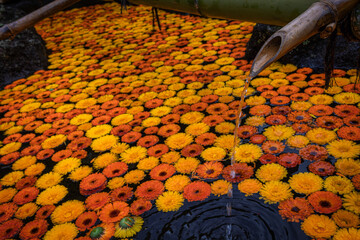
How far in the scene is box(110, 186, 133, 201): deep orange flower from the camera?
1.70 meters

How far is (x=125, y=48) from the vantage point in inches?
153

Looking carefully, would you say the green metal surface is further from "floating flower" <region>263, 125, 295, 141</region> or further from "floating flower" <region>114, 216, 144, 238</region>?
"floating flower" <region>114, 216, 144, 238</region>

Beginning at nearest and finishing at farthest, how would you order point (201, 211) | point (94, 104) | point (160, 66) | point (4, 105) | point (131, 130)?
point (201, 211)
point (131, 130)
point (94, 104)
point (4, 105)
point (160, 66)

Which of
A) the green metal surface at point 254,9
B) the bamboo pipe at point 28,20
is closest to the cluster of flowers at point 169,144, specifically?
the bamboo pipe at point 28,20

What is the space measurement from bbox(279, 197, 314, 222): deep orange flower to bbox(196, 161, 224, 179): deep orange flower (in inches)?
15.6

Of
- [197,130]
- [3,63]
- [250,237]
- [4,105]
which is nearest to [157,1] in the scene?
[197,130]

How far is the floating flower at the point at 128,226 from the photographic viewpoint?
1.48 m

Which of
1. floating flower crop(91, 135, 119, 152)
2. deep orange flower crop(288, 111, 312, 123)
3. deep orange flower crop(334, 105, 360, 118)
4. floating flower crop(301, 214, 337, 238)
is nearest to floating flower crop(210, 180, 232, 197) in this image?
floating flower crop(301, 214, 337, 238)

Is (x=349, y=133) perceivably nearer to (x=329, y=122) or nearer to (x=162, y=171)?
(x=329, y=122)

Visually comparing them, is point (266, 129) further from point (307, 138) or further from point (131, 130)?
point (131, 130)

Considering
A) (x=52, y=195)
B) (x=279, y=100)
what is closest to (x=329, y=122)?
(x=279, y=100)

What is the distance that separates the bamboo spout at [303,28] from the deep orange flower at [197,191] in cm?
81

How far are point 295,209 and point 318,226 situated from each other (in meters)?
0.13

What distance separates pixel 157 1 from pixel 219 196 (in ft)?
3.94
